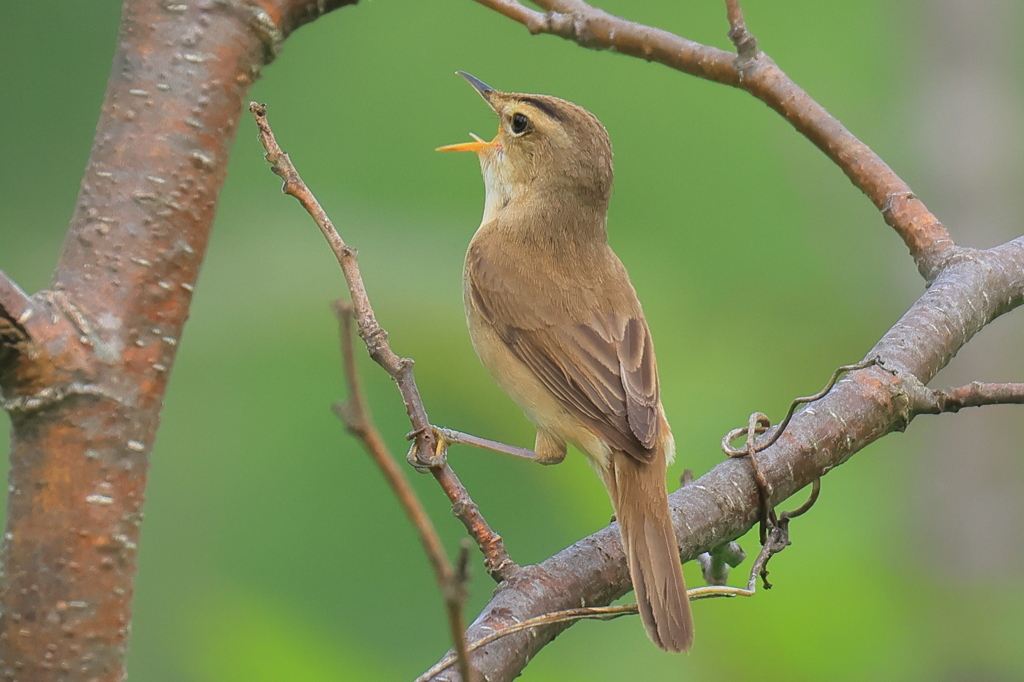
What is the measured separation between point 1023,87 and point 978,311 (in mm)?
4285

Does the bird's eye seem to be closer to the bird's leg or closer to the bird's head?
the bird's head

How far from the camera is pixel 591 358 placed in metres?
2.64

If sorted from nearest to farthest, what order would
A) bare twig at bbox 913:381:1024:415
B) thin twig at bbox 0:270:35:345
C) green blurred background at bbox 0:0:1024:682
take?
thin twig at bbox 0:270:35:345 < bare twig at bbox 913:381:1024:415 < green blurred background at bbox 0:0:1024:682

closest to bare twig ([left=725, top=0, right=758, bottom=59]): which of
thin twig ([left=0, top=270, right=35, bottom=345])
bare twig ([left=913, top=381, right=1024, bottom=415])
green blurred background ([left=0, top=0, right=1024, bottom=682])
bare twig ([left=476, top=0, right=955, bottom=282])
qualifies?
bare twig ([left=476, top=0, right=955, bottom=282])

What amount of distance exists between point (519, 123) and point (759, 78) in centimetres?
103

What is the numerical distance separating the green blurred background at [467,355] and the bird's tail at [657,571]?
1478 mm

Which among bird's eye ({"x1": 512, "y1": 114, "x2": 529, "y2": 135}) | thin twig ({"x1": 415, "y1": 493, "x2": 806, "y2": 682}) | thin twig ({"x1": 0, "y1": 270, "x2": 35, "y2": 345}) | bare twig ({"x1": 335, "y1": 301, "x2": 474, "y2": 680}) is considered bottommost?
bare twig ({"x1": 335, "y1": 301, "x2": 474, "y2": 680})

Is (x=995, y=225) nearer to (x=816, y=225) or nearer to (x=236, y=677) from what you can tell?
(x=816, y=225)

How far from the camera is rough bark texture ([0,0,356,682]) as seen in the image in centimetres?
117

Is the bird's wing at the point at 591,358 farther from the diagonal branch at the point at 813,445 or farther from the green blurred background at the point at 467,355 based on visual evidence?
the green blurred background at the point at 467,355

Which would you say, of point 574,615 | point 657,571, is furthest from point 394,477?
point 657,571

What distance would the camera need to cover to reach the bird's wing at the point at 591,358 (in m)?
2.44

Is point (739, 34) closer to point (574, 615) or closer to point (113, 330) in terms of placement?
point (574, 615)

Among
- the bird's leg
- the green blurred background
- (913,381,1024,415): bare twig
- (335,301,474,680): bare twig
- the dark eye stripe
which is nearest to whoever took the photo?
(335,301,474,680): bare twig
